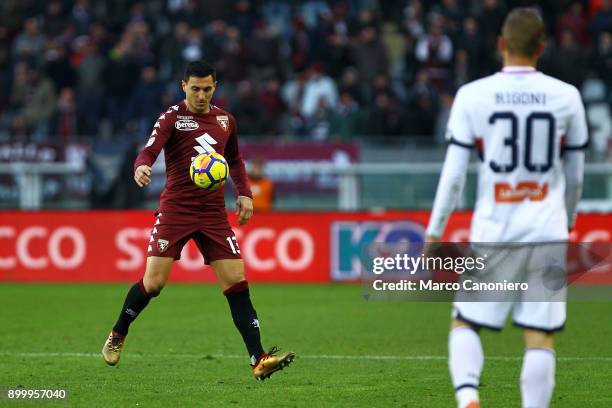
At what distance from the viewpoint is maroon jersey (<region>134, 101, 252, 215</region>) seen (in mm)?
9008

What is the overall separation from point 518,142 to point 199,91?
3393 millimetres

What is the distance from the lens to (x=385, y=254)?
17688 millimetres

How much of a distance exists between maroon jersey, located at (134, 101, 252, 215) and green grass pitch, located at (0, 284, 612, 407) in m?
1.31

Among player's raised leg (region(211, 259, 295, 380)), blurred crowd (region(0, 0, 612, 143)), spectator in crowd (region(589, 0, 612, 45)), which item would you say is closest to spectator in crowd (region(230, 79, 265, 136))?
blurred crowd (region(0, 0, 612, 143))

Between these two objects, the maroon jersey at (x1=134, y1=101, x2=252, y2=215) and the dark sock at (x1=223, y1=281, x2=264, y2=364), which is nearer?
the dark sock at (x1=223, y1=281, x2=264, y2=364)

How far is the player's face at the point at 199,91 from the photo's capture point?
884cm

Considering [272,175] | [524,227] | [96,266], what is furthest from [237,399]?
[272,175]

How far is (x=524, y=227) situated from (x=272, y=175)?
47.6ft

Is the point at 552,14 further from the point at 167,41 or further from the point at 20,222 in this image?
the point at 20,222

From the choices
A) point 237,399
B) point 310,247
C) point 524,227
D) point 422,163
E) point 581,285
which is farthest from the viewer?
point 422,163

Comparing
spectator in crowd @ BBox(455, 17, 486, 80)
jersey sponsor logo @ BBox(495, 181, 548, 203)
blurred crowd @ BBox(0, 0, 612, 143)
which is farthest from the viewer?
spectator in crowd @ BBox(455, 17, 486, 80)

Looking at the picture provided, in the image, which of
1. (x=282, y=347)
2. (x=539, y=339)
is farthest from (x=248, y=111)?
(x=539, y=339)

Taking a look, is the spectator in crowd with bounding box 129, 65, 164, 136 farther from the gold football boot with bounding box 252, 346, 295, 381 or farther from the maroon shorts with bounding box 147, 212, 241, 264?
the gold football boot with bounding box 252, 346, 295, 381

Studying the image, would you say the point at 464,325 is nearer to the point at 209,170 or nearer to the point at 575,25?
the point at 209,170
